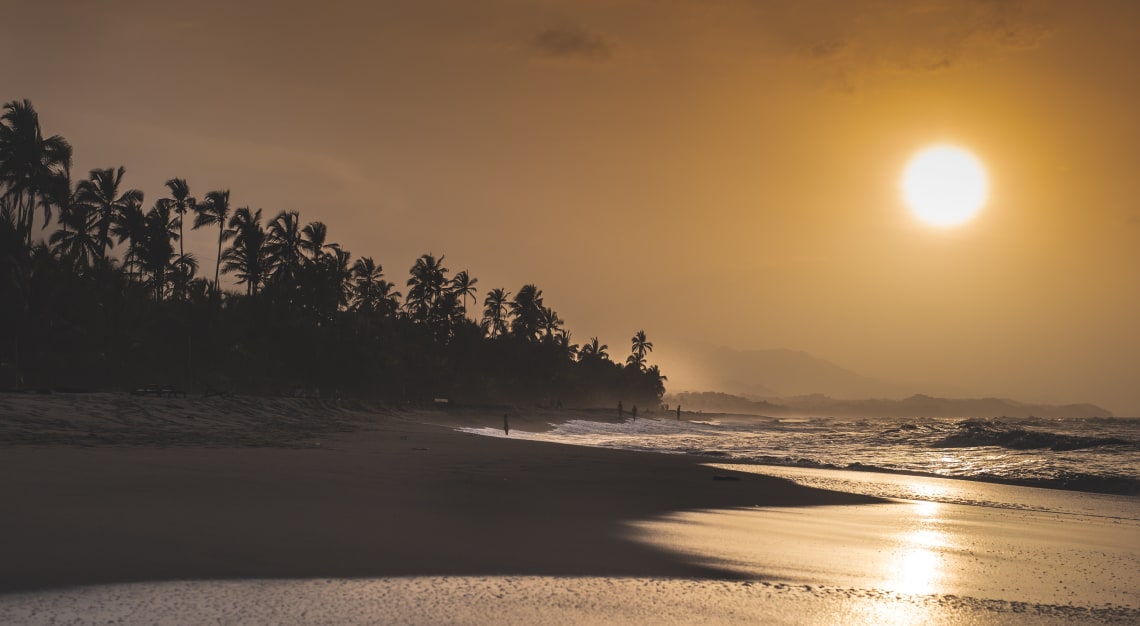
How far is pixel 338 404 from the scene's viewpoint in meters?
52.0

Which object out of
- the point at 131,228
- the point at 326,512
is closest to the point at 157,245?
the point at 131,228

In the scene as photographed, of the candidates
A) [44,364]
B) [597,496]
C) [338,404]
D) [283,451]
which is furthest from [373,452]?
[44,364]

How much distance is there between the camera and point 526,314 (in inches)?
4990

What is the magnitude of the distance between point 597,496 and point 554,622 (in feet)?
28.9

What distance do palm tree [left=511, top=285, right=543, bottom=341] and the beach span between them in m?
108

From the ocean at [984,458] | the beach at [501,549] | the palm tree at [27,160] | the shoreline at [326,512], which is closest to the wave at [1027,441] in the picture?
the ocean at [984,458]

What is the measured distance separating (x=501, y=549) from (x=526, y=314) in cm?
11818

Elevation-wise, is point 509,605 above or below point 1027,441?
below

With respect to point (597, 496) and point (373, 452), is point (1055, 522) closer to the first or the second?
point (597, 496)

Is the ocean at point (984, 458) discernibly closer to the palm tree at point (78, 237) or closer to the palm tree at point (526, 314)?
the palm tree at point (78, 237)

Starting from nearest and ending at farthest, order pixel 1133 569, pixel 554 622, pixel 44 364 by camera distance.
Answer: pixel 554 622 < pixel 1133 569 < pixel 44 364

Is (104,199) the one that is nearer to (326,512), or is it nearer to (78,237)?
(78,237)

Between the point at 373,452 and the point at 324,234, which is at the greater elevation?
the point at 324,234

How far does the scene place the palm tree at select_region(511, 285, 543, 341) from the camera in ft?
415
